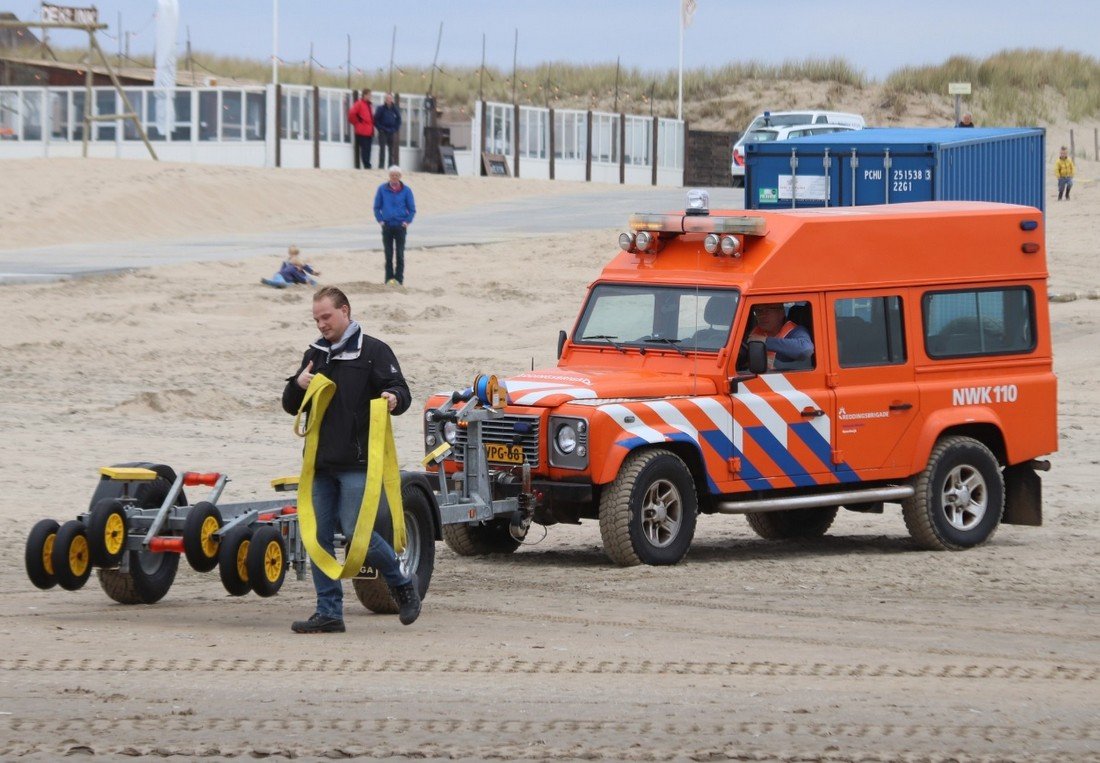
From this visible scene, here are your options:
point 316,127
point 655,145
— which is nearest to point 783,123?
point 655,145

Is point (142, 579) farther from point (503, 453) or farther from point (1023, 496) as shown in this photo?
point (1023, 496)

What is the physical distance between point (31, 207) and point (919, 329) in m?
26.8

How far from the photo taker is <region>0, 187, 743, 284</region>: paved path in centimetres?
2966

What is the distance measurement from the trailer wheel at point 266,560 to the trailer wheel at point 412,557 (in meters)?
0.49

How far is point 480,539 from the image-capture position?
40.2 ft

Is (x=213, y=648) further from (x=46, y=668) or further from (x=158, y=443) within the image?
(x=158, y=443)

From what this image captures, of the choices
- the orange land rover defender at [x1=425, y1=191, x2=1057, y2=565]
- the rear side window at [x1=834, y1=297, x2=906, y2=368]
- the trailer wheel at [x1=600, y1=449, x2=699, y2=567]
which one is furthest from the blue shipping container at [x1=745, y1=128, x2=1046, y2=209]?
the trailer wheel at [x1=600, y1=449, x2=699, y2=567]

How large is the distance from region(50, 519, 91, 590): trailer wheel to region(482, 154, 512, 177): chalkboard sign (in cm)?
4085

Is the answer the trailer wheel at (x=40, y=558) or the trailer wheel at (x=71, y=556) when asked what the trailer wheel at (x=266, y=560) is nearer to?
the trailer wheel at (x=71, y=556)

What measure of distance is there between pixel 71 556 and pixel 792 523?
592 centimetres

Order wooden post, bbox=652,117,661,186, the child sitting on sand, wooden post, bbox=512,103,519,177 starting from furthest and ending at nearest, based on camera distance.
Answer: wooden post, bbox=652,117,661,186 → wooden post, bbox=512,103,519,177 → the child sitting on sand

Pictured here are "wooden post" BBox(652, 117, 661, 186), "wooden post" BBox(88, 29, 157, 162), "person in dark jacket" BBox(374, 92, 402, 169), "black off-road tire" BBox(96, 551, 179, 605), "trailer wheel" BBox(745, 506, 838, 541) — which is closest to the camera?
"black off-road tire" BBox(96, 551, 179, 605)

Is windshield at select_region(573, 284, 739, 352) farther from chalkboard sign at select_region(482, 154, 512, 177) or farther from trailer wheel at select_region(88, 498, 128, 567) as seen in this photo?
chalkboard sign at select_region(482, 154, 512, 177)

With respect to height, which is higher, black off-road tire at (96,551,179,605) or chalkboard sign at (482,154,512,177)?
chalkboard sign at (482,154,512,177)
